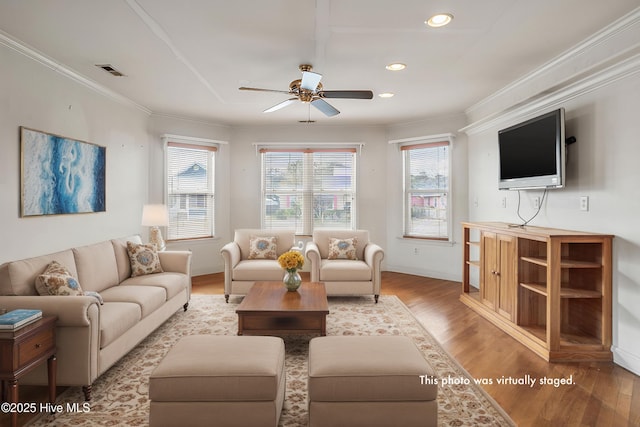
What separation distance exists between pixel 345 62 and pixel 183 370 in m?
2.93

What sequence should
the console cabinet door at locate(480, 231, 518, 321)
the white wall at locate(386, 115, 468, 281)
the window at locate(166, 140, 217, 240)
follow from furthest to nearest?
the window at locate(166, 140, 217, 240) < the white wall at locate(386, 115, 468, 281) < the console cabinet door at locate(480, 231, 518, 321)

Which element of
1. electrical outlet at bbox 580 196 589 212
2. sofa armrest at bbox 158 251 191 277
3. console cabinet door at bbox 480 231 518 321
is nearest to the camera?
electrical outlet at bbox 580 196 589 212

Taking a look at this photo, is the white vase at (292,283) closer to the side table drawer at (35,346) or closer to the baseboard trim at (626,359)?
the side table drawer at (35,346)

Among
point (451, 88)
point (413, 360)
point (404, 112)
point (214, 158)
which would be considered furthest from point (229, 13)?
point (214, 158)

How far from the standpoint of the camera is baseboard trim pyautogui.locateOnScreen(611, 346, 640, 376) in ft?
8.89

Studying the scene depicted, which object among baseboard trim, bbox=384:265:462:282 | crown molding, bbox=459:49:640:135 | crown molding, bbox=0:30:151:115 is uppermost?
crown molding, bbox=0:30:151:115

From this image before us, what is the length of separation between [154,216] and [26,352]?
2822mm

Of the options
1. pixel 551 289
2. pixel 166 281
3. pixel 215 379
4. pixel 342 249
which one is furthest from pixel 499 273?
pixel 166 281

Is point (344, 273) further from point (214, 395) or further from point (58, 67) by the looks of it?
point (58, 67)

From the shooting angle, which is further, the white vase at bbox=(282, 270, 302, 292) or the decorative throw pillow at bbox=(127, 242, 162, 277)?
Answer: the decorative throw pillow at bbox=(127, 242, 162, 277)

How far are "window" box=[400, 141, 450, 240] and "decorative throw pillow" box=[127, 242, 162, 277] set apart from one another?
13.1ft

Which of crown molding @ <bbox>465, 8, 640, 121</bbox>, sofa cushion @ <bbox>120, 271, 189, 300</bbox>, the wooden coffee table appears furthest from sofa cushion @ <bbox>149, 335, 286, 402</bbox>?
crown molding @ <bbox>465, 8, 640, 121</bbox>

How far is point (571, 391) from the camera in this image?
247 cm

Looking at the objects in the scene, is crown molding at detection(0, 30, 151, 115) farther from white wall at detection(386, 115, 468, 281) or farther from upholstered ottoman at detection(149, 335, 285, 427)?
white wall at detection(386, 115, 468, 281)
